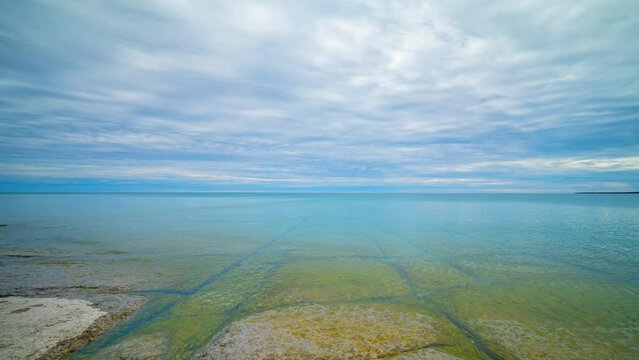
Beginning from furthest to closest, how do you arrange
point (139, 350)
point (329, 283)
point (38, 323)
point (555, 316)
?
point (329, 283)
point (555, 316)
point (38, 323)
point (139, 350)

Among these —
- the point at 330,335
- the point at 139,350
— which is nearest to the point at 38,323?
the point at 139,350

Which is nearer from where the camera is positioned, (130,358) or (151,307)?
(130,358)

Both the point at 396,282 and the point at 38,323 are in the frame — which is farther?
the point at 396,282

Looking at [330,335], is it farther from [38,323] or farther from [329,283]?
[38,323]

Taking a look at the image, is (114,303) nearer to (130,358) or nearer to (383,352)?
(130,358)

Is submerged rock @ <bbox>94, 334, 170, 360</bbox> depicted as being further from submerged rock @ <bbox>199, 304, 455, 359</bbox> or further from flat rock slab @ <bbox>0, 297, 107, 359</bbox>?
flat rock slab @ <bbox>0, 297, 107, 359</bbox>

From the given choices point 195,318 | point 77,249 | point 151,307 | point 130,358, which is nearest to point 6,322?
point 151,307
